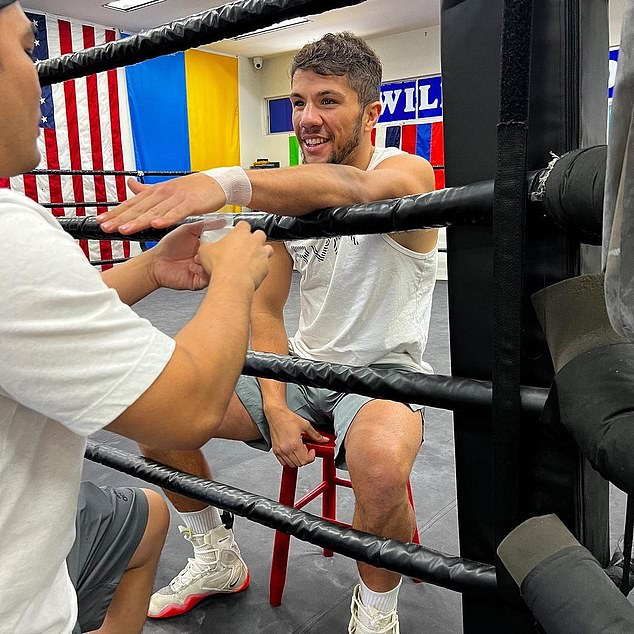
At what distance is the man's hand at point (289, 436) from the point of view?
1.39m

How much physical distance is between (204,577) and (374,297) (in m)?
0.75

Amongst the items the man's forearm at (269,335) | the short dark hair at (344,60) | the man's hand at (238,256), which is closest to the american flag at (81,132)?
the man's forearm at (269,335)

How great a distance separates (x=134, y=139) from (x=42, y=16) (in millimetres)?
1502

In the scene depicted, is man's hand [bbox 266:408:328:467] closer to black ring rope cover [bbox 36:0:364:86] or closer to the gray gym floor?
the gray gym floor

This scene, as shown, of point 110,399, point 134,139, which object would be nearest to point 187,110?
point 134,139

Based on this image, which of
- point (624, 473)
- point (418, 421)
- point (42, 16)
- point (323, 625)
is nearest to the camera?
point (624, 473)

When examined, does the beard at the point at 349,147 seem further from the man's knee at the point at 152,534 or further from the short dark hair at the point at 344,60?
the man's knee at the point at 152,534

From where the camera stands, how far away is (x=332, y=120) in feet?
4.97

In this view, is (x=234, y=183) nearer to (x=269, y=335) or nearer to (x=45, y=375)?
(x=45, y=375)

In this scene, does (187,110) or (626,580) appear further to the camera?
(187,110)

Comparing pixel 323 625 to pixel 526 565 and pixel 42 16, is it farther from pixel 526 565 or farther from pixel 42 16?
pixel 42 16

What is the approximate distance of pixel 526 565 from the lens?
505mm

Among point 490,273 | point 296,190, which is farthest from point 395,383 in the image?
point 296,190

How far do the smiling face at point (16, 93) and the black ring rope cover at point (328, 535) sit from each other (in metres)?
0.59
